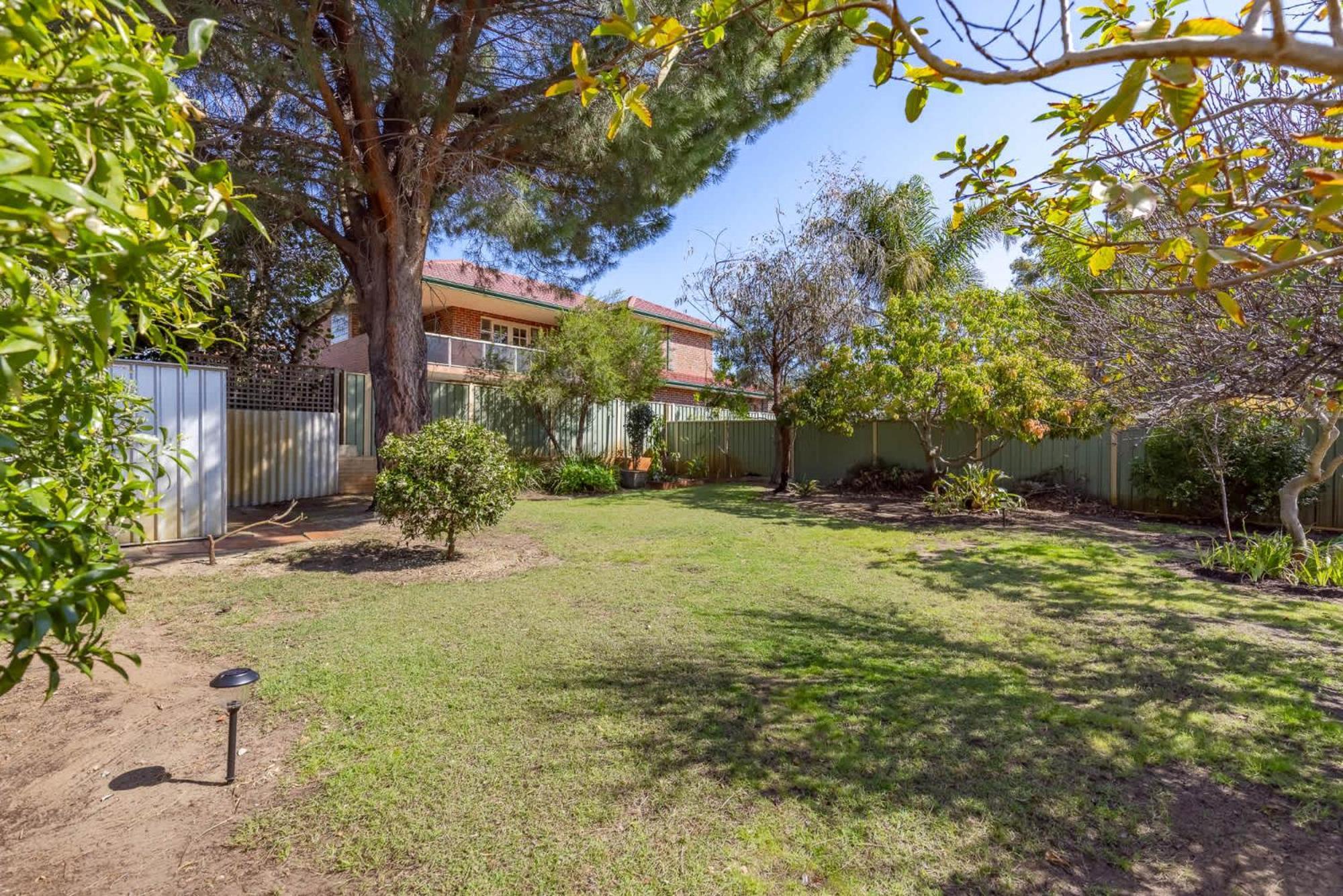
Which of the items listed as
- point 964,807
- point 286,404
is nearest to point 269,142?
point 286,404

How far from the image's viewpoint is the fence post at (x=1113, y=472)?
1033cm

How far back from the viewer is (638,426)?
16.2m

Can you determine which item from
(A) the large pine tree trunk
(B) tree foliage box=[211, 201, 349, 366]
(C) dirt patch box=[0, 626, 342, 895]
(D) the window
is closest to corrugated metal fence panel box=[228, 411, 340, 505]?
(B) tree foliage box=[211, 201, 349, 366]

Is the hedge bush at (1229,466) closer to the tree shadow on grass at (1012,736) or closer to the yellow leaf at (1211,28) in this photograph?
the tree shadow on grass at (1012,736)

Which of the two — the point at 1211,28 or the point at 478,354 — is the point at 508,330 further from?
the point at 1211,28

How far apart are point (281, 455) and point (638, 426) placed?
322 inches

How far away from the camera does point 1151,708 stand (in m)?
3.14

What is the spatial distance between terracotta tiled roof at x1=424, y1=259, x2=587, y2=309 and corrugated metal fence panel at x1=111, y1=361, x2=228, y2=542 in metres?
5.33

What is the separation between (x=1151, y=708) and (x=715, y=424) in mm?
13611

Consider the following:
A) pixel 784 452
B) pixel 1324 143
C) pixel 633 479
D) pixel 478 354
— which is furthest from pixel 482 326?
pixel 1324 143

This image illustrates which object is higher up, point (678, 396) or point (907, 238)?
point (907, 238)

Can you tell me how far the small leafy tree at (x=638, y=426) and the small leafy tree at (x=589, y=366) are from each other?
4.52ft

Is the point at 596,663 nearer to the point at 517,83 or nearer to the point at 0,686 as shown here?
the point at 0,686

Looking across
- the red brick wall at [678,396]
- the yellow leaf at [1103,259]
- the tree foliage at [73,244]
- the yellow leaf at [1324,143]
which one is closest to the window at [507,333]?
the red brick wall at [678,396]
